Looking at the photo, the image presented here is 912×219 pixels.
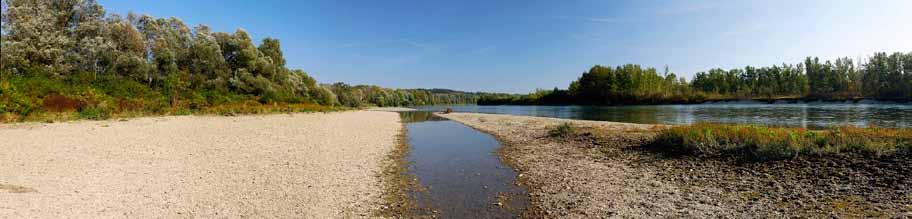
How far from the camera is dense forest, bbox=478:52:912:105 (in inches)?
3275

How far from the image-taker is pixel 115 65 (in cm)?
3086

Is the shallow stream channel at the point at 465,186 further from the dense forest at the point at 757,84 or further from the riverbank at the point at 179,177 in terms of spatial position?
the dense forest at the point at 757,84

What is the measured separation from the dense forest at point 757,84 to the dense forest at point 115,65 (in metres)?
90.9

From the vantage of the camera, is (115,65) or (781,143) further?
(115,65)

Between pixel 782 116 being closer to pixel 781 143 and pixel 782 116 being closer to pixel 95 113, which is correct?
pixel 781 143

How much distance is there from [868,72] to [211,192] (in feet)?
433

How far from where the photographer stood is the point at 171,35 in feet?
133

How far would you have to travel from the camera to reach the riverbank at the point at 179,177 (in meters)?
5.84

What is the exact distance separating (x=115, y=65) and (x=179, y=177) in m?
32.6

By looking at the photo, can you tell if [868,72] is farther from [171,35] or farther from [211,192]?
[171,35]

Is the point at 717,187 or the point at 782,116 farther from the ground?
the point at 717,187

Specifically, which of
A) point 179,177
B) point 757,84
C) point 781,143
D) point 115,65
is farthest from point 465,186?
point 757,84

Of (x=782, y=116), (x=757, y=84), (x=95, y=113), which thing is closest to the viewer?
(x=95, y=113)

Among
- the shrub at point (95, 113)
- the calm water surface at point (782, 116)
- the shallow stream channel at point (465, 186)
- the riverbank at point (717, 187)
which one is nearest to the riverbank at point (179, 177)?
the shallow stream channel at point (465, 186)
